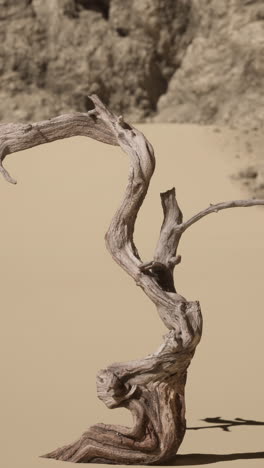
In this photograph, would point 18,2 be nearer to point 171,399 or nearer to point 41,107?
point 41,107

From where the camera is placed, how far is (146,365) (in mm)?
7434

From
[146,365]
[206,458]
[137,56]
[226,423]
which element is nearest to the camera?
[146,365]

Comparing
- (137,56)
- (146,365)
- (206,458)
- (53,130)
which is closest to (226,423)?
(206,458)

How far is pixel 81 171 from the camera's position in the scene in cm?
1758

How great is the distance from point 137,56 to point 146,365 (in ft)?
37.9

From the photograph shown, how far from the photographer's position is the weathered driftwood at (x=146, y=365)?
24.4ft

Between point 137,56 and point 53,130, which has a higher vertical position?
point 137,56

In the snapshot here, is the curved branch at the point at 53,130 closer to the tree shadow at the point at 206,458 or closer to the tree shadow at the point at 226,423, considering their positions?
the tree shadow at the point at 206,458

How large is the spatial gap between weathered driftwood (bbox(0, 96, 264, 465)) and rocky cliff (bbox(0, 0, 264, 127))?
10505mm

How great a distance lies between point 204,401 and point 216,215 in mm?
7294

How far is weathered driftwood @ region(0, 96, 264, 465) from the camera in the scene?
24.4 feet

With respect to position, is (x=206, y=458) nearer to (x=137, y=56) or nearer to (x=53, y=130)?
(x=53, y=130)

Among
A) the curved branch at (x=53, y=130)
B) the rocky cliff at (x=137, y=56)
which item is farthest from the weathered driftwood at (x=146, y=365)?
the rocky cliff at (x=137, y=56)

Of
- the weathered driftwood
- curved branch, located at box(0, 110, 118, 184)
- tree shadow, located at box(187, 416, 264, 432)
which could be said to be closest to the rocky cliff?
tree shadow, located at box(187, 416, 264, 432)
